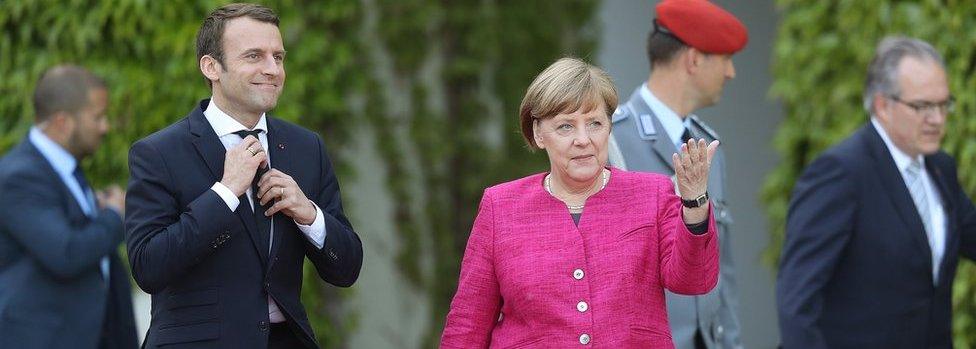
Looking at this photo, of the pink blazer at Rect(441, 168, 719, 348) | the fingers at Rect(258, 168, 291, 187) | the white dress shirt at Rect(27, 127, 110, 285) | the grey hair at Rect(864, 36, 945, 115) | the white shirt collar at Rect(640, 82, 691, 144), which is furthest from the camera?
the white dress shirt at Rect(27, 127, 110, 285)

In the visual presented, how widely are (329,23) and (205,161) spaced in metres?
3.92

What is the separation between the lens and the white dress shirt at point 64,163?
504cm

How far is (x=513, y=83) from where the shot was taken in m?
8.32

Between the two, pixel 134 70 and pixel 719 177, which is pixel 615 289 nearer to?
pixel 719 177

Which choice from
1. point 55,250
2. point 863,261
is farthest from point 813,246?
point 55,250

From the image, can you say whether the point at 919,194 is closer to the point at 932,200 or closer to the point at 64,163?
the point at 932,200

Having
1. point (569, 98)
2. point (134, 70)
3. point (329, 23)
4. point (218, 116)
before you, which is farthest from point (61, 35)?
point (569, 98)

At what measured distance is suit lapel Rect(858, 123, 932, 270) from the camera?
4.39 metres

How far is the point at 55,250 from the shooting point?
15.5 ft

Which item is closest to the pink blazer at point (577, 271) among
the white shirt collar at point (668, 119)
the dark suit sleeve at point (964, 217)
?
the white shirt collar at point (668, 119)

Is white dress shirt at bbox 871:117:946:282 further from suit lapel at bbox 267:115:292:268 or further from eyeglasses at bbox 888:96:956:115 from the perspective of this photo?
suit lapel at bbox 267:115:292:268

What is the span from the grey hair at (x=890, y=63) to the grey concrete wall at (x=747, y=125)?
3218 mm

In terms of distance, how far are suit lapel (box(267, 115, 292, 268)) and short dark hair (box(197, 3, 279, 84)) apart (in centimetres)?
23

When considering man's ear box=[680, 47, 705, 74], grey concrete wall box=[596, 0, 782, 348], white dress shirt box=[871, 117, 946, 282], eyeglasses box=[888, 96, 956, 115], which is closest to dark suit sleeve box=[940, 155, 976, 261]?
white dress shirt box=[871, 117, 946, 282]
